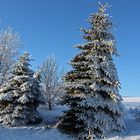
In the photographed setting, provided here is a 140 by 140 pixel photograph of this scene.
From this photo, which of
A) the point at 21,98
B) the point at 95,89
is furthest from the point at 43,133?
the point at 95,89

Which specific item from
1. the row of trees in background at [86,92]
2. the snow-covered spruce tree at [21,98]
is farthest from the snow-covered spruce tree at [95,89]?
the snow-covered spruce tree at [21,98]

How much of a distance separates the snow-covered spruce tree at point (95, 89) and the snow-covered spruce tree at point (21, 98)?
156 inches

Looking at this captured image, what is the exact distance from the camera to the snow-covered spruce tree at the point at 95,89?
24.4m

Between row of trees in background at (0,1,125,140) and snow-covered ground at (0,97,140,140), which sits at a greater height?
row of trees in background at (0,1,125,140)

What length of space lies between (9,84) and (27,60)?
2.81 meters

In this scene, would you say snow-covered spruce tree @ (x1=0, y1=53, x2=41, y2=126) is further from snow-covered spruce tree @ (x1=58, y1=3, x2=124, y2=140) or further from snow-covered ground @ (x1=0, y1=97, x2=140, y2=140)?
snow-covered spruce tree @ (x1=58, y1=3, x2=124, y2=140)

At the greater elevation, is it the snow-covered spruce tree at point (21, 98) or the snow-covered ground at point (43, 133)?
the snow-covered spruce tree at point (21, 98)

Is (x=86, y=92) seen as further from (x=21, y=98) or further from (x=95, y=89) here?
(x=21, y=98)

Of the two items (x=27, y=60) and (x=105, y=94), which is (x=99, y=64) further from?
(x=27, y=60)

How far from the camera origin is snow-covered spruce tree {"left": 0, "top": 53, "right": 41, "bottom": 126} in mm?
27844

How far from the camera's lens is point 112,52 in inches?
1019

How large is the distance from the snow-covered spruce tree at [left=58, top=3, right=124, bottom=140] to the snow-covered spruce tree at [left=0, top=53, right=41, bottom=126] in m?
3.95

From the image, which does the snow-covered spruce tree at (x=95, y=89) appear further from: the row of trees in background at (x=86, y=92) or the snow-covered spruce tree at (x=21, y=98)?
the snow-covered spruce tree at (x=21, y=98)

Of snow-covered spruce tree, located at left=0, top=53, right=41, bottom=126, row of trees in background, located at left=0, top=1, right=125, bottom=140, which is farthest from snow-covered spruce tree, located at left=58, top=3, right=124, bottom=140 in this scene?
snow-covered spruce tree, located at left=0, top=53, right=41, bottom=126
